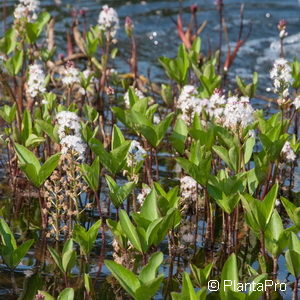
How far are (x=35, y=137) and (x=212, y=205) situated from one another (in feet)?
2.93

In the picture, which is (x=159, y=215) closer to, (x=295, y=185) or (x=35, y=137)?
(x=35, y=137)

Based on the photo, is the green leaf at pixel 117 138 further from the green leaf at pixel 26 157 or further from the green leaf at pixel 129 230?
the green leaf at pixel 129 230

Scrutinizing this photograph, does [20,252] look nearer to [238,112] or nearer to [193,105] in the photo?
[238,112]

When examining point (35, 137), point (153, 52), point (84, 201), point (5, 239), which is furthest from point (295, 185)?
point (153, 52)

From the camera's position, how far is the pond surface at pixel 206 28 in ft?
23.8

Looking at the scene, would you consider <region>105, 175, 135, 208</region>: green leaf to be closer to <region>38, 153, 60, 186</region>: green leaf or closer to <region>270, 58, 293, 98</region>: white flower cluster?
<region>38, 153, 60, 186</region>: green leaf

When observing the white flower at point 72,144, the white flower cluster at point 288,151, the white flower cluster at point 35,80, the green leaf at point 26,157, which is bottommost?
the white flower cluster at point 288,151

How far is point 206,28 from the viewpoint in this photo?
27.2 feet

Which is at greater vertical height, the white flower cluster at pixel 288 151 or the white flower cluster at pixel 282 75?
the white flower cluster at pixel 282 75

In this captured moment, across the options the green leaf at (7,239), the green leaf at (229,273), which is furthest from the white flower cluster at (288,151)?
the green leaf at (7,239)

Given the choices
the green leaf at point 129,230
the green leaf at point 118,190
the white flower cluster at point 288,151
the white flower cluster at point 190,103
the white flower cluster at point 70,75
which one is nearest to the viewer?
the green leaf at point 129,230

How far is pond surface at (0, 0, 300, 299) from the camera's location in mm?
7250

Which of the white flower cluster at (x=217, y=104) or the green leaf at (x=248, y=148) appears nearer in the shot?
the green leaf at (x=248, y=148)

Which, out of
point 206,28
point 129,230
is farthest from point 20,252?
point 206,28
